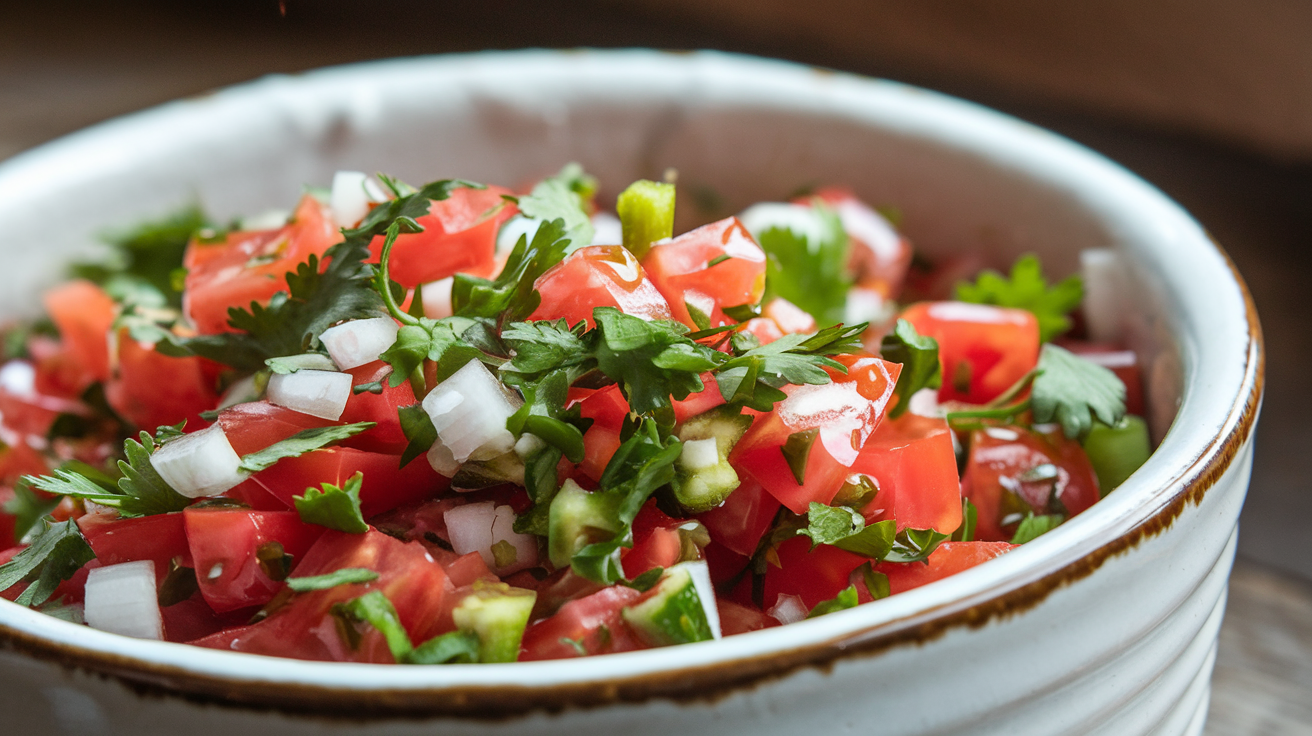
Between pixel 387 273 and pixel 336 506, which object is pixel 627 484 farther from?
pixel 387 273

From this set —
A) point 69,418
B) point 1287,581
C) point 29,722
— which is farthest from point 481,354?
point 1287,581

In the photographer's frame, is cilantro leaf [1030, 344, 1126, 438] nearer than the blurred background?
Yes

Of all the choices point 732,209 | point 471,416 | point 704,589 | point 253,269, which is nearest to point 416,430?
point 471,416

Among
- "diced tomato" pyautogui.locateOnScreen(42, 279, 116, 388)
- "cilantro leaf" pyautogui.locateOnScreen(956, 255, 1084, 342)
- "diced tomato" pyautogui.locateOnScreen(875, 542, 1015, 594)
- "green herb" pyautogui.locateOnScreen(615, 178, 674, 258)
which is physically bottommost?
"diced tomato" pyautogui.locateOnScreen(42, 279, 116, 388)

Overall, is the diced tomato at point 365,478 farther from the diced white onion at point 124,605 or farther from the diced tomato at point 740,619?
the diced tomato at point 740,619

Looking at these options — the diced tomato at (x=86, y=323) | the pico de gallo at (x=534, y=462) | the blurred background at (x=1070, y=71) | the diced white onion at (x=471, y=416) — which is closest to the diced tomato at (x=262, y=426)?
the pico de gallo at (x=534, y=462)

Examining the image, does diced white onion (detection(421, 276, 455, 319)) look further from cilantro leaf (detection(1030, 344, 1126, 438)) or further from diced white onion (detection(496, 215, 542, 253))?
cilantro leaf (detection(1030, 344, 1126, 438))

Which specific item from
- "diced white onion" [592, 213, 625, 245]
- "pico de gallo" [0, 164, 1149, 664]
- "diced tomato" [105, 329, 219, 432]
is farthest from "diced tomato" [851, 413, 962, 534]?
"diced tomato" [105, 329, 219, 432]
